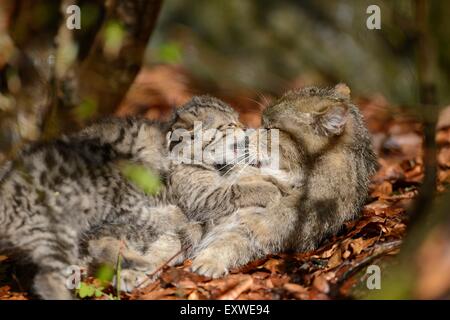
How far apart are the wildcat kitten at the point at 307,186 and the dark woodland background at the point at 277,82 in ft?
0.57

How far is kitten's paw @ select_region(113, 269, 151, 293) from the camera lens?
5664mm

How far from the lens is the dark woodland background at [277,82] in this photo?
194 inches

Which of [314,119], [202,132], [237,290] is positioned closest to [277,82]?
[202,132]

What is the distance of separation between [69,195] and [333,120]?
8.09ft

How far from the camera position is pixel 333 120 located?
6203 mm

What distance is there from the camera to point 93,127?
6434 millimetres

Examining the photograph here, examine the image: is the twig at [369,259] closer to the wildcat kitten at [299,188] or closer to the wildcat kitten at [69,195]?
the wildcat kitten at [299,188]

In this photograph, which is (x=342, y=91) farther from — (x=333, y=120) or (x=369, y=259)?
(x=369, y=259)

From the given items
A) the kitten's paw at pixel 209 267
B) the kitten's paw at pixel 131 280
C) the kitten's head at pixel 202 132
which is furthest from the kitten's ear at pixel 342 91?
the kitten's paw at pixel 131 280

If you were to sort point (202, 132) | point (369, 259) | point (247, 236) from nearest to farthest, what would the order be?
point (369, 259) < point (247, 236) < point (202, 132)
